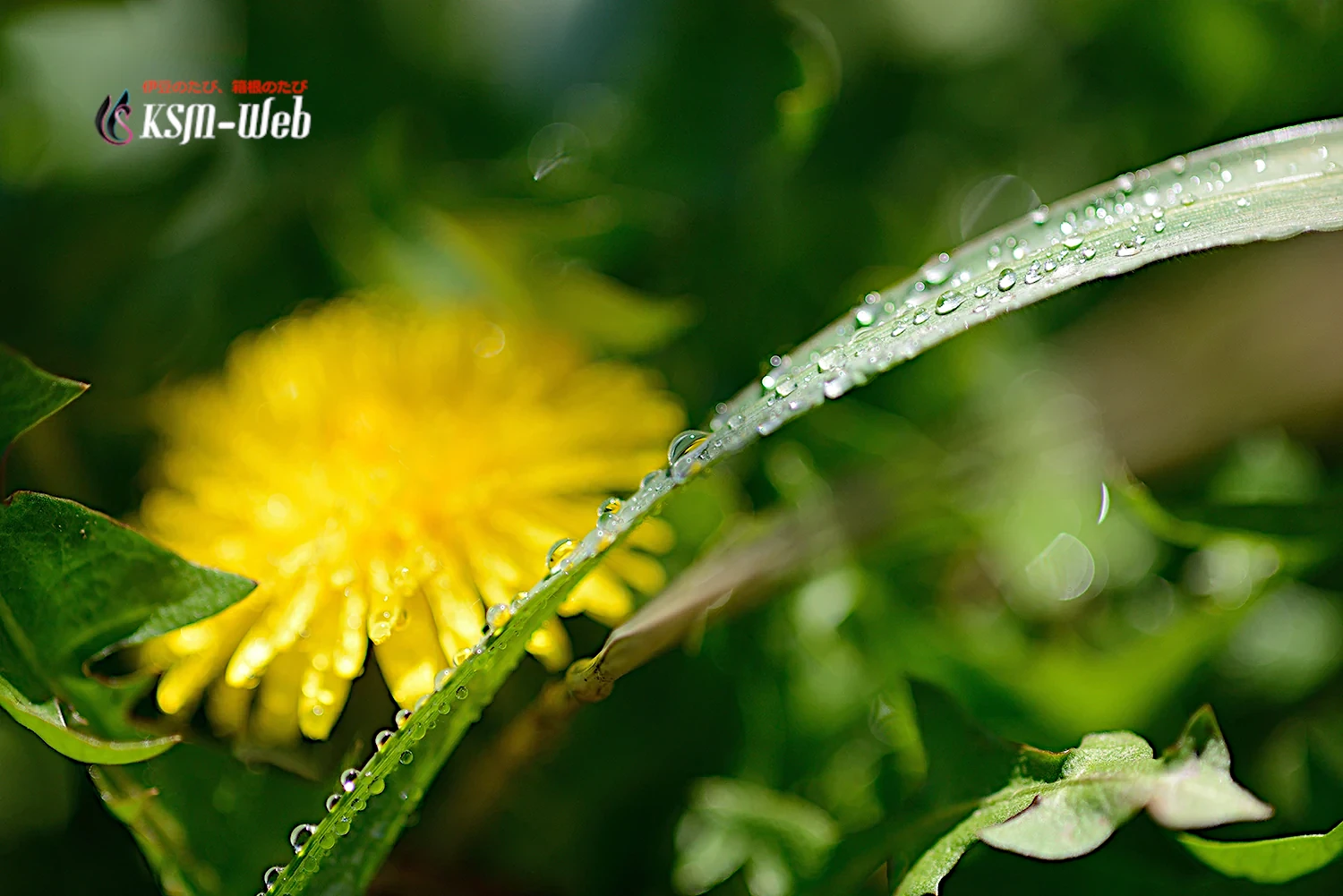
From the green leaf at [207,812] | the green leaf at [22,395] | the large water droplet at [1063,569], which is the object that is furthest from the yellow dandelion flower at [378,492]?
the large water droplet at [1063,569]

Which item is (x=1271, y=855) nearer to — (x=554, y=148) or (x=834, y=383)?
(x=834, y=383)

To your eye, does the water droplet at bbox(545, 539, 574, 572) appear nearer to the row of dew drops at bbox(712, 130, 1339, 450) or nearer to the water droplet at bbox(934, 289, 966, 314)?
the row of dew drops at bbox(712, 130, 1339, 450)

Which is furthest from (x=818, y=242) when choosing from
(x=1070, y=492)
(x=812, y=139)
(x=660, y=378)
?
(x=1070, y=492)

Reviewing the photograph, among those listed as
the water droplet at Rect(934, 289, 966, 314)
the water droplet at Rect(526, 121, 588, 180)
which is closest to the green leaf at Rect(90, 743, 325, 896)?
the water droplet at Rect(934, 289, 966, 314)

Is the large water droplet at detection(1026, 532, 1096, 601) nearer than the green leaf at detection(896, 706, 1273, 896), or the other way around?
the green leaf at detection(896, 706, 1273, 896)

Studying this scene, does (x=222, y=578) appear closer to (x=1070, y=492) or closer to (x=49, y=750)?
(x=49, y=750)

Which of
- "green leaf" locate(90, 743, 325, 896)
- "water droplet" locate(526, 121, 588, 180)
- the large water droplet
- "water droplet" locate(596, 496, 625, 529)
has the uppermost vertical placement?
"water droplet" locate(526, 121, 588, 180)
